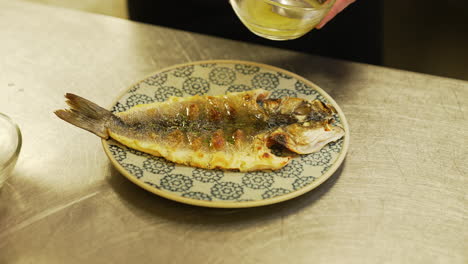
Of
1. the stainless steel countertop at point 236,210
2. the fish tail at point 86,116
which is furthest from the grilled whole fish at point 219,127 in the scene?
the stainless steel countertop at point 236,210

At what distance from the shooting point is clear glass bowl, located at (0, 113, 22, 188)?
1.15m

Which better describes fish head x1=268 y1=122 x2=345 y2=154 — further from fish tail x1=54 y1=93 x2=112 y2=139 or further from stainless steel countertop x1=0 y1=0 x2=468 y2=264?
fish tail x1=54 y1=93 x2=112 y2=139

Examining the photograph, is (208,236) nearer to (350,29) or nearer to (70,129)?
(70,129)

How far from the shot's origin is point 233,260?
1080mm

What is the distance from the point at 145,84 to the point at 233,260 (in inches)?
27.6

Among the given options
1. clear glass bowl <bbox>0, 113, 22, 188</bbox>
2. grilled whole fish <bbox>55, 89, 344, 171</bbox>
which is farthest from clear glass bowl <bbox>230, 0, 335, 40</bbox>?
clear glass bowl <bbox>0, 113, 22, 188</bbox>

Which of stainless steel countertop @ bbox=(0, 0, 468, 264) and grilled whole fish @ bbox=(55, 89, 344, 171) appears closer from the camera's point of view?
stainless steel countertop @ bbox=(0, 0, 468, 264)

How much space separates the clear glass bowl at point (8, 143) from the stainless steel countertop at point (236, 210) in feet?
0.24

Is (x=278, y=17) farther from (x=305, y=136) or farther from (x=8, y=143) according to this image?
(x=8, y=143)

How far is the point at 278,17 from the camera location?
1271 millimetres

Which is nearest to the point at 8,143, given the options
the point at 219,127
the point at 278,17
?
the point at 219,127

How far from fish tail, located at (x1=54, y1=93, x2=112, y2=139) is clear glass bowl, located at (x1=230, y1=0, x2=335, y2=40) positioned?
50 cm

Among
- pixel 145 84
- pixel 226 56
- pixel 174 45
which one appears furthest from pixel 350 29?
pixel 145 84

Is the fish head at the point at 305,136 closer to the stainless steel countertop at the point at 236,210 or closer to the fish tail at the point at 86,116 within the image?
the stainless steel countertop at the point at 236,210
